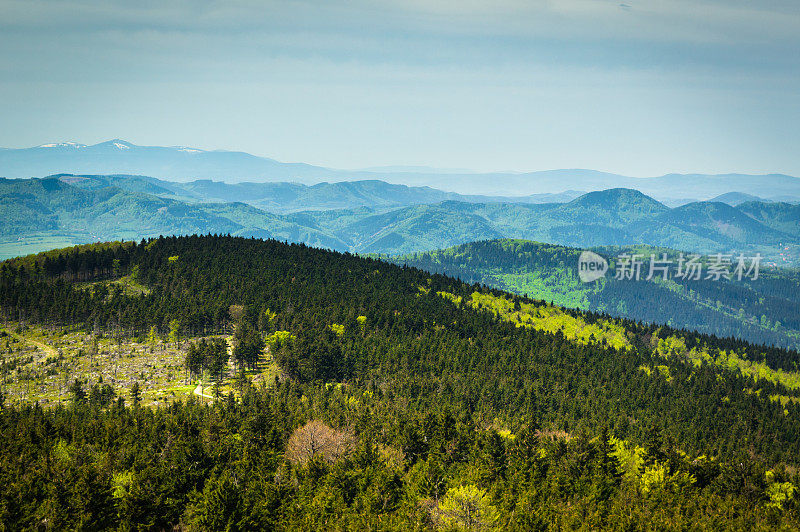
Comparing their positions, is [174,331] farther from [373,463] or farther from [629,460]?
[629,460]

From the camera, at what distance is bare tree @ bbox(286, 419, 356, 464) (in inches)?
3698

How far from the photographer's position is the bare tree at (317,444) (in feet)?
308

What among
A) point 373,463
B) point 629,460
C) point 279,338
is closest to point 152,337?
point 279,338

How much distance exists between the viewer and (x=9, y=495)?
63.1 meters

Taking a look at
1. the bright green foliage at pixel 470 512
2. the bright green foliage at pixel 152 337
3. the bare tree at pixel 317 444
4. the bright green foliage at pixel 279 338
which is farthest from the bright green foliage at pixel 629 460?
the bright green foliage at pixel 152 337

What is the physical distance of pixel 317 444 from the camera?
96.8m

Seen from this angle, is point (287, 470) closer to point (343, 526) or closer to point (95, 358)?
point (343, 526)

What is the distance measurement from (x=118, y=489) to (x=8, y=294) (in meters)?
163

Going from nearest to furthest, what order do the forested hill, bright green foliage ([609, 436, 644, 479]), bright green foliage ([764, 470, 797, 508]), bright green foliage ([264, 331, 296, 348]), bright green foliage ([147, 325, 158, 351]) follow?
the forested hill → bright green foliage ([764, 470, 797, 508]) → bright green foliage ([609, 436, 644, 479]) → bright green foliage ([147, 325, 158, 351]) → bright green foliage ([264, 331, 296, 348])

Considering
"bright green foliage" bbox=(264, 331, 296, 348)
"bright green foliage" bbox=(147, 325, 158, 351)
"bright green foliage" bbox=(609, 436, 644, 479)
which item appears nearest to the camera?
"bright green foliage" bbox=(609, 436, 644, 479)

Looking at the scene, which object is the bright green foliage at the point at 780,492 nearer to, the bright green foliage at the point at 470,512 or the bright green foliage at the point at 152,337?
the bright green foliage at the point at 470,512

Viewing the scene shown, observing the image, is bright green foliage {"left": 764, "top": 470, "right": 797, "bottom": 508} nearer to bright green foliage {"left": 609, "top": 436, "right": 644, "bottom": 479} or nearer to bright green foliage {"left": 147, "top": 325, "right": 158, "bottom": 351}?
bright green foliage {"left": 609, "top": 436, "right": 644, "bottom": 479}

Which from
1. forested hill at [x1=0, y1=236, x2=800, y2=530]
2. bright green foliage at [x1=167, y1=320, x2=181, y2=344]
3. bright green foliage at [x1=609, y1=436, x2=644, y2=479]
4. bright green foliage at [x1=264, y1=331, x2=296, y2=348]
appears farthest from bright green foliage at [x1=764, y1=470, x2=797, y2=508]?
bright green foliage at [x1=167, y1=320, x2=181, y2=344]

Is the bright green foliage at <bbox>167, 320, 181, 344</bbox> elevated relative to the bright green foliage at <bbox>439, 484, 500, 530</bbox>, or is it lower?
lower
